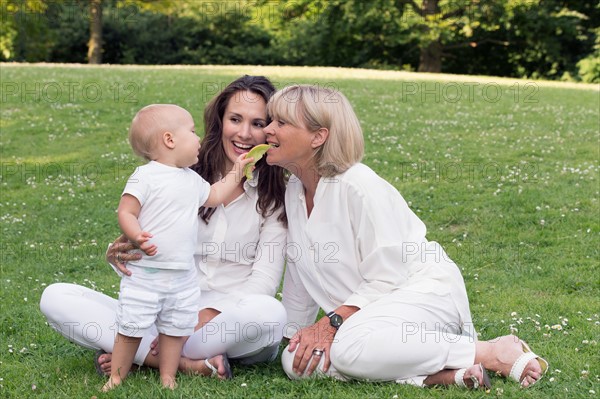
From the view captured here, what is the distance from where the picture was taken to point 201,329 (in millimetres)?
A: 4566

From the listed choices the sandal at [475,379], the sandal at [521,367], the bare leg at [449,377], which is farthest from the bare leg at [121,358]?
the sandal at [521,367]

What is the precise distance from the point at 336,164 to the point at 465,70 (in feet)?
126

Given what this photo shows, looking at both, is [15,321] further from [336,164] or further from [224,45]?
[224,45]

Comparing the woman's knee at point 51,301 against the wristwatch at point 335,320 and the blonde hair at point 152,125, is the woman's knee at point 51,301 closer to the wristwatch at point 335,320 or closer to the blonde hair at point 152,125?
the blonde hair at point 152,125

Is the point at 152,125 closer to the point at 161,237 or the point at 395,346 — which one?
the point at 161,237

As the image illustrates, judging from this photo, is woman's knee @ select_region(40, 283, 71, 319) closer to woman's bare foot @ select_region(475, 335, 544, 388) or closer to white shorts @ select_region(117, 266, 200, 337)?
white shorts @ select_region(117, 266, 200, 337)

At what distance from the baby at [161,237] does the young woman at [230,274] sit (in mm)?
268

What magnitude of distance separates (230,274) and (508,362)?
1805 mm

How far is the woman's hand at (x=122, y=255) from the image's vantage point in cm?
415

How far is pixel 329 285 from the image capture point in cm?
466

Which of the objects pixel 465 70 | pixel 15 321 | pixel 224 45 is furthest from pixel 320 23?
pixel 15 321

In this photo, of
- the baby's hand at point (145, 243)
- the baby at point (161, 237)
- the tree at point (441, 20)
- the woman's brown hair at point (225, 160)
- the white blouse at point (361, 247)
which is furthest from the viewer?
the tree at point (441, 20)

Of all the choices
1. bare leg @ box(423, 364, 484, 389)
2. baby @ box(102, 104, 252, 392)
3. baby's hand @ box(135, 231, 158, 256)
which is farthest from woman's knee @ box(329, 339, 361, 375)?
baby's hand @ box(135, 231, 158, 256)

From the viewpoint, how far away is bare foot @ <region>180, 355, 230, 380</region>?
14.6ft
